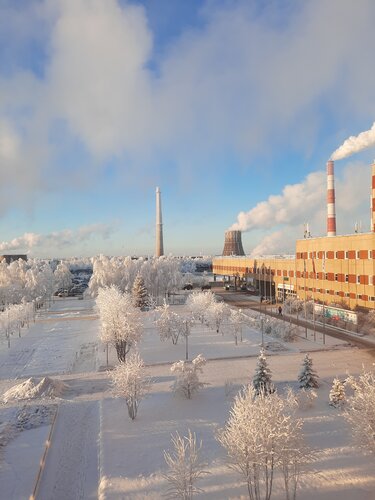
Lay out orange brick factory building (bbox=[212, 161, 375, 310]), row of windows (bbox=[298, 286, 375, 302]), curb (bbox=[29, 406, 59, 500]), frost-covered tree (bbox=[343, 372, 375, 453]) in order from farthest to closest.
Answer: orange brick factory building (bbox=[212, 161, 375, 310])
row of windows (bbox=[298, 286, 375, 302])
curb (bbox=[29, 406, 59, 500])
frost-covered tree (bbox=[343, 372, 375, 453])

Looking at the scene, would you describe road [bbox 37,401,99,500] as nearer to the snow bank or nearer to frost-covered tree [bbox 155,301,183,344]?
the snow bank

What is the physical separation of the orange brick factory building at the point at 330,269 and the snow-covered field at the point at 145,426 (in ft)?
48.4

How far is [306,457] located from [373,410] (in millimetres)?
3304

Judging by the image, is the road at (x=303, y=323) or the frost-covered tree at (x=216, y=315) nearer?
the road at (x=303, y=323)

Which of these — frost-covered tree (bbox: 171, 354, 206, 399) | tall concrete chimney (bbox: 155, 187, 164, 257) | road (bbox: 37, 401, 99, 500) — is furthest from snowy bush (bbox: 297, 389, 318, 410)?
tall concrete chimney (bbox: 155, 187, 164, 257)

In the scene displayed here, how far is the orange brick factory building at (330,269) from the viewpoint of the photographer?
47.2 meters

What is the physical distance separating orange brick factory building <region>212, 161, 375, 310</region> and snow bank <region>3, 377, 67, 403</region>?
34656mm

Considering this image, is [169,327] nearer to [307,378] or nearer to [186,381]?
[186,381]

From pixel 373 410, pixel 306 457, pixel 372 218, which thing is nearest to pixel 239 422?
pixel 306 457

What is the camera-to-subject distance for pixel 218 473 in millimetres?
15281

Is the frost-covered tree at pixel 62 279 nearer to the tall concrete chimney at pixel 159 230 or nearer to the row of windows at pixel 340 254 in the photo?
the tall concrete chimney at pixel 159 230

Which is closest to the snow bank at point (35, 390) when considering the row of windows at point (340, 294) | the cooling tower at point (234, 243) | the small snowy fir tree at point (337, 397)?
the small snowy fir tree at point (337, 397)

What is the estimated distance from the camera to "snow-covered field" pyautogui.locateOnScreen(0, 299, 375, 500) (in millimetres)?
14719

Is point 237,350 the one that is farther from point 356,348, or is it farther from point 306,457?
point 306,457
